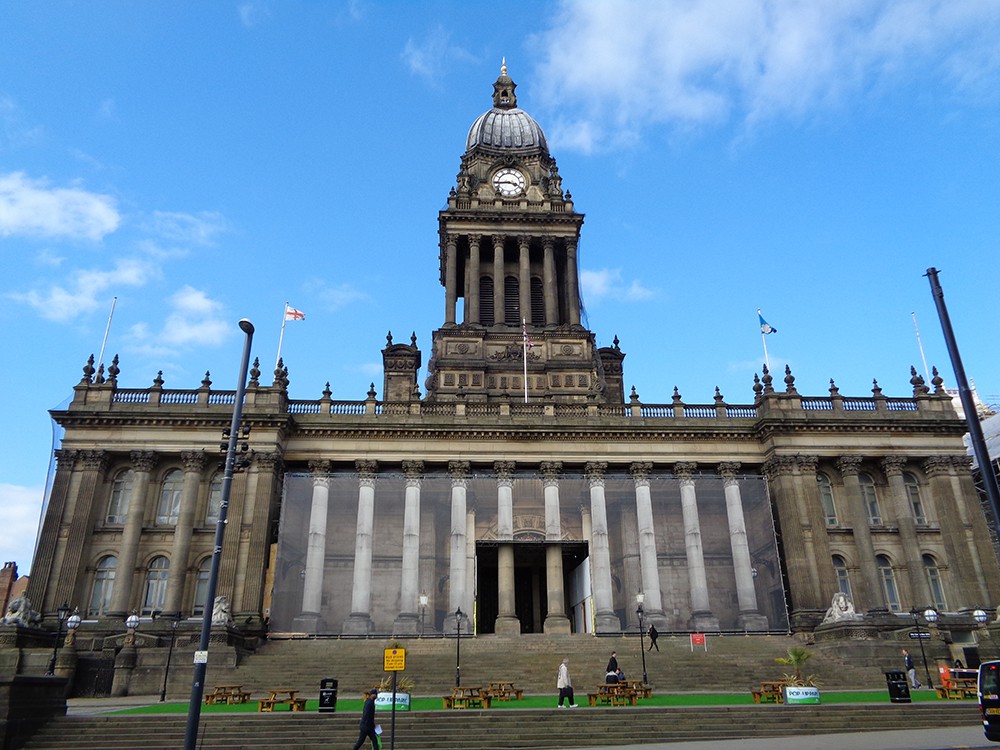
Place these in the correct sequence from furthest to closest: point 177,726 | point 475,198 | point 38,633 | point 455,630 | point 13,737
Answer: point 475,198
point 455,630
point 38,633
point 177,726
point 13,737

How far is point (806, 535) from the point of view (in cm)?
4203

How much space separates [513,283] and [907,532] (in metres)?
32.6

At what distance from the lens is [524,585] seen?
156 ft

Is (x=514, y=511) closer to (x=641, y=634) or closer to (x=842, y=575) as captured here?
(x=641, y=634)

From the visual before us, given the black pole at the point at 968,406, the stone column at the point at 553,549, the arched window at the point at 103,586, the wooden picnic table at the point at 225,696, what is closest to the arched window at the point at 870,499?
the stone column at the point at 553,549

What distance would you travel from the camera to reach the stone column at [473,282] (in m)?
56.7

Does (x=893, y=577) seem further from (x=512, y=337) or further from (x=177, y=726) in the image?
(x=177, y=726)

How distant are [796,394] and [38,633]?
142ft

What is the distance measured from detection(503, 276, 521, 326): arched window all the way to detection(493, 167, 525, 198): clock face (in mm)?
7497

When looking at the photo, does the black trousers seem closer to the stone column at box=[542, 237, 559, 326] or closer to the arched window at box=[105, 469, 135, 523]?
the arched window at box=[105, 469, 135, 523]

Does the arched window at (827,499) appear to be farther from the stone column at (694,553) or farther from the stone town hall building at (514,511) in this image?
the stone column at (694,553)

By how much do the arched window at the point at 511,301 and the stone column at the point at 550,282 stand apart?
226cm

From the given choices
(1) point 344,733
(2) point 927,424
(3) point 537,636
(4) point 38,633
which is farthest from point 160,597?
(2) point 927,424

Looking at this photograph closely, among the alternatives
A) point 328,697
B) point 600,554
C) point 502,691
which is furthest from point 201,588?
point 600,554
